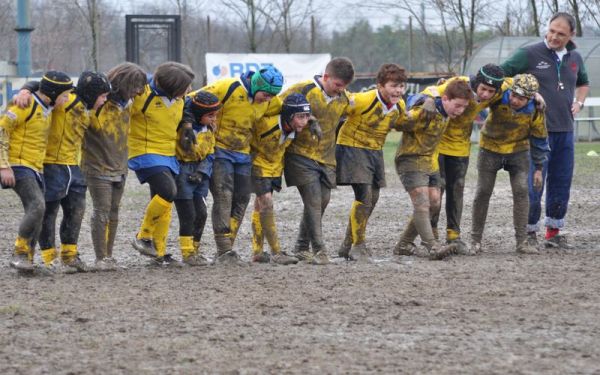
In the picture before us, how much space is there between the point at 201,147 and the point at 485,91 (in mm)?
2463

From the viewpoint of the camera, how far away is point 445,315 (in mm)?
6496

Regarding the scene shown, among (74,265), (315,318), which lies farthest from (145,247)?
(315,318)

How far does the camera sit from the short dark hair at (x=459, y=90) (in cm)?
908

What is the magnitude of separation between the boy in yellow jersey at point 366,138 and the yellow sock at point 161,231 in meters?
1.51

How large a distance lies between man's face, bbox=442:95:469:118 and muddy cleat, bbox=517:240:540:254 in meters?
1.32

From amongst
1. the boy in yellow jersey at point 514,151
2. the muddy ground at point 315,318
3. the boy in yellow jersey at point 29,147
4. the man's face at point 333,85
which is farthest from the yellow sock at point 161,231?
the boy in yellow jersey at point 514,151

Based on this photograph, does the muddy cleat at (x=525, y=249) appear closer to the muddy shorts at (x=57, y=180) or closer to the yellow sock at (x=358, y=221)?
the yellow sock at (x=358, y=221)

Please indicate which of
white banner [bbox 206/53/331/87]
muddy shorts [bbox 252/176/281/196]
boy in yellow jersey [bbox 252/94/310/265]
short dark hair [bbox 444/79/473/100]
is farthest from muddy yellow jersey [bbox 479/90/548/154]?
white banner [bbox 206/53/331/87]

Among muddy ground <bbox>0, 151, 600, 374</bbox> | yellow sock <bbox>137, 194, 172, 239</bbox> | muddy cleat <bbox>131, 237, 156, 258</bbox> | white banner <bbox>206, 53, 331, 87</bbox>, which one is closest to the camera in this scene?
muddy ground <bbox>0, 151, 600, 374</bbox>

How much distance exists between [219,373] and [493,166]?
5.13 meters

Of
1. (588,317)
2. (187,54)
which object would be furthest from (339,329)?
(187,54)

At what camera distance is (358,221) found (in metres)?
9.32

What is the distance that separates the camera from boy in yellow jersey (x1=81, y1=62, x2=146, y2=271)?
8.30 meters

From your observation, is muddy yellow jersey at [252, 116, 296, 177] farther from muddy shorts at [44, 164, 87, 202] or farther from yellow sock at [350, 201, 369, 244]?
muddy shorts at [44, 164, 87, 202]
